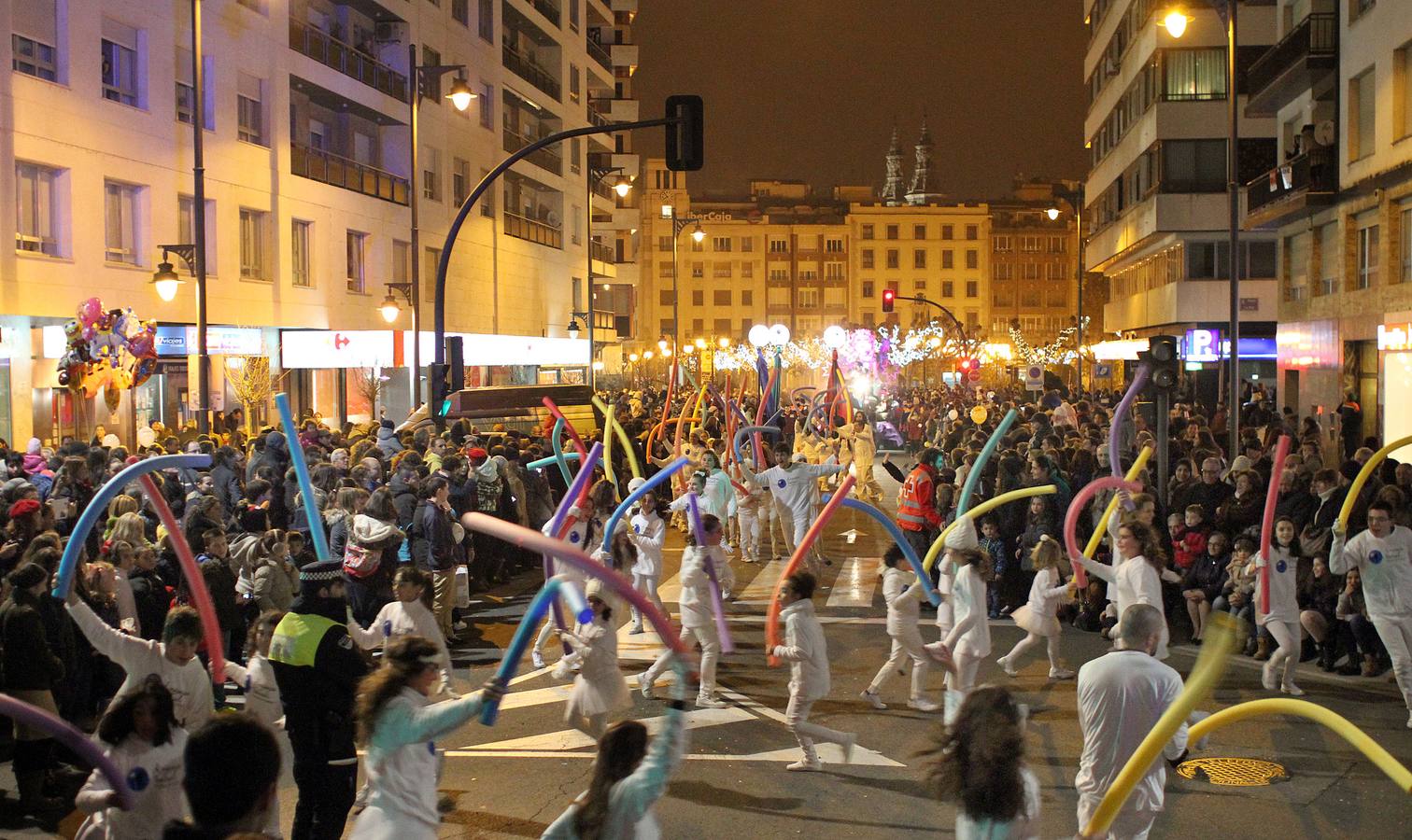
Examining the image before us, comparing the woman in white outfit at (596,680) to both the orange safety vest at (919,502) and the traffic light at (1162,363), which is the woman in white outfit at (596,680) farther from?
the traffic light at (1162,363)

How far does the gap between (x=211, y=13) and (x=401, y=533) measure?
21390mm

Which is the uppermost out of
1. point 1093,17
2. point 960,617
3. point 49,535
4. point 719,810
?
point 1093,17

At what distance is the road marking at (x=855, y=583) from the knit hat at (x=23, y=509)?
8666mm

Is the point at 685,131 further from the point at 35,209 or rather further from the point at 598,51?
the point at 598,51

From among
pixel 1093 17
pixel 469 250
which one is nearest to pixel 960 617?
pixel 469 250

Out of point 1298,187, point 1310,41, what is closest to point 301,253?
point 1298,187

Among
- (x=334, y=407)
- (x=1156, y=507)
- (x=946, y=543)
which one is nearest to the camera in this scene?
(x=946, y=543)

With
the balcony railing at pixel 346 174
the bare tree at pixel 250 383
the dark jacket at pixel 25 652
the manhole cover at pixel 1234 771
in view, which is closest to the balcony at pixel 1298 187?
the manhole cover at pixel 1234 771

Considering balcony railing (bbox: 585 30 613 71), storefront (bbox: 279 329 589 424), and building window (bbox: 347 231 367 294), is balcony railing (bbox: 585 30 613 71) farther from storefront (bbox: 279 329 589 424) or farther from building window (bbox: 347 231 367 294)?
building window (bbox: 347 231 367 294)

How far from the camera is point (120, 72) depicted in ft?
82.0

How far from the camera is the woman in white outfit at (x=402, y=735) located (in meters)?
5.84

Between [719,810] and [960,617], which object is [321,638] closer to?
[719,810]

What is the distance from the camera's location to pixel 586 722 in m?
8.75

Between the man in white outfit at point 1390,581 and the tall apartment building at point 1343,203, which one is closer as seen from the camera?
the man in white outfit at point 1390,581
